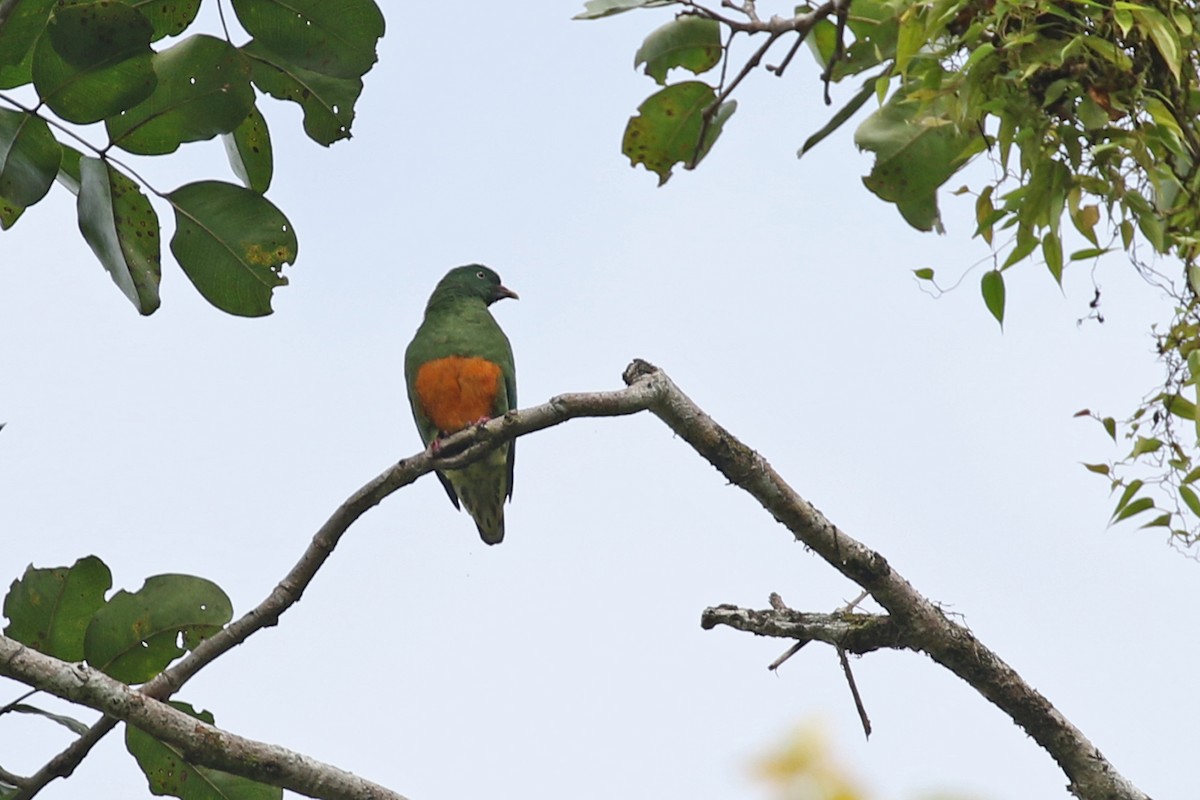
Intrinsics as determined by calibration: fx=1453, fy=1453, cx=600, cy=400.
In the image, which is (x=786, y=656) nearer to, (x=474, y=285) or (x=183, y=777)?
(x=183, y=777)

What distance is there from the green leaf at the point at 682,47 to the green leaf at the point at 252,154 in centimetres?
83

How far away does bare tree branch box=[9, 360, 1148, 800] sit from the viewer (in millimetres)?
2979

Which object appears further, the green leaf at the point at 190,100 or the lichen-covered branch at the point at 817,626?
the lichen-covered branch at the point at 817,626

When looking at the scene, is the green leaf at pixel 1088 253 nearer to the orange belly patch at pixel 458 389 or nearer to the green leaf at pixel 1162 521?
the green leaf at pixel 1162 521

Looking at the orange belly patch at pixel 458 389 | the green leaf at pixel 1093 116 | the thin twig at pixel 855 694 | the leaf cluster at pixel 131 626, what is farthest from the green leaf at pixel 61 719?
the orange belly patch at pixel 458 389

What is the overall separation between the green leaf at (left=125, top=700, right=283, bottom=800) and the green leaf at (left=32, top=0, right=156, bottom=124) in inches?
49.0

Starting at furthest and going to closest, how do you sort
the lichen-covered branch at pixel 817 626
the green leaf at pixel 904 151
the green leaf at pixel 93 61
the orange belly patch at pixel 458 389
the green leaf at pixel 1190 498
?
the orange belly patch at pixel 458 389
the lichen-covered branch at pixel 817 626
the green leaf at pixel 904 151
the green leaf at pixel 93 61
the green leaf at pixel 1190 498

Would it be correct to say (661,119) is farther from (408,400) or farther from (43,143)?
(408,400)

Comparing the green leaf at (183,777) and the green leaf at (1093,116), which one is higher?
the green leaf at (1093,116)

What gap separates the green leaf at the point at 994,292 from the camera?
2.37 metres

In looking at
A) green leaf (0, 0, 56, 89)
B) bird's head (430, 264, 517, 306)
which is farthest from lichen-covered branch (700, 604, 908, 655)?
bird's head (430, 264, 517, 306)

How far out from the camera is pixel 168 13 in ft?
8.93

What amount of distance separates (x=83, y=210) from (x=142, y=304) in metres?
0.21

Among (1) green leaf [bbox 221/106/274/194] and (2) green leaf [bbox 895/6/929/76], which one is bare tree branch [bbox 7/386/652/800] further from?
(2) green leaf [bbox 895/6/929/76]
